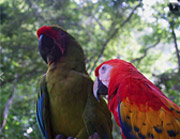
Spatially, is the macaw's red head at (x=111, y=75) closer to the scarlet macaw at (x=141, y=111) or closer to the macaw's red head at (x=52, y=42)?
the scarlet macaw at (x=141, y=111)

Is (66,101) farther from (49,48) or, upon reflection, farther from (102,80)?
(49,48)

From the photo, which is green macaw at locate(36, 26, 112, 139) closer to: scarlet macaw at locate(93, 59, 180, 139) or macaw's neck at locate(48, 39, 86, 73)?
macaw's neck at locate(48, 39, 86, 73)

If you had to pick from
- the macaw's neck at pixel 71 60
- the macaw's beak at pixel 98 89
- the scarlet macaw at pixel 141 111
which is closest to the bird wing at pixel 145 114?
the scarlet macaw at pixel 141 111

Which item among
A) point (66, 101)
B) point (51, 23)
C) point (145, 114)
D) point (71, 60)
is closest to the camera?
point (145, 114)

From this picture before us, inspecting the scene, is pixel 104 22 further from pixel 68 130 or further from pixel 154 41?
pixel 68 130

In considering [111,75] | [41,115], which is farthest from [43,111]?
[111,75]

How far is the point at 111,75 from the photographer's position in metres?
1.05

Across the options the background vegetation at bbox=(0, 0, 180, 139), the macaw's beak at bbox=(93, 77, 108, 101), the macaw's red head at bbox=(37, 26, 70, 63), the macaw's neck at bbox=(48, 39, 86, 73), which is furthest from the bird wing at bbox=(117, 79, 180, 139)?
the background vegetation at bbox=(0, 0, 180, 139)

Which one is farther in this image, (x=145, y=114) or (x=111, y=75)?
(x=111, y=75)

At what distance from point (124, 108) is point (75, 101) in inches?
11.7

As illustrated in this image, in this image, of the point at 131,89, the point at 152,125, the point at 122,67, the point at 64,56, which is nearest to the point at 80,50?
the point at 64,56

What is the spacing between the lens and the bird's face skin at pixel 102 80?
3.48 feet

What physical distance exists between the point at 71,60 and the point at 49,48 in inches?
6.8

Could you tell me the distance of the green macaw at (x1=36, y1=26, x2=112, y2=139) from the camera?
991mm
